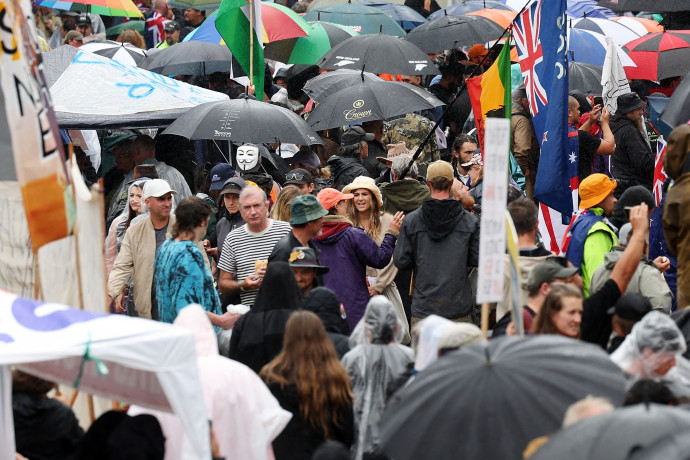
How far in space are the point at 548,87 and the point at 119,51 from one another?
253 inches

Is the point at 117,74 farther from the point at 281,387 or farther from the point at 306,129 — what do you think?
the point at 281,387

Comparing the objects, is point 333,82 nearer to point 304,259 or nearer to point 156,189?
point 156,189

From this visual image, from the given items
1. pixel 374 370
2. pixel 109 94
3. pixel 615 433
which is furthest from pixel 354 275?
pixel 615 433

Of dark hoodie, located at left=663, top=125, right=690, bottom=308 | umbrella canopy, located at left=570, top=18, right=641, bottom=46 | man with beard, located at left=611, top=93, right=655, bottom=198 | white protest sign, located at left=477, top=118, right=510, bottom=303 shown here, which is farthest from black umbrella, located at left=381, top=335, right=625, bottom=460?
umbrella canopy, located at left=570, top=18, right=641, bottom=46

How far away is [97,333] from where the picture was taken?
5.03 meters

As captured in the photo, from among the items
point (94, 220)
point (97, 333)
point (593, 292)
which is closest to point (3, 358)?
point (97, 333)

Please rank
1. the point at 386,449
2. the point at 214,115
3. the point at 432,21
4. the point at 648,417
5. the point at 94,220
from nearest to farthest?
the point at 648,417
the point at 386,449
the point at 94,220
the point at 214,115
the point at 432,21

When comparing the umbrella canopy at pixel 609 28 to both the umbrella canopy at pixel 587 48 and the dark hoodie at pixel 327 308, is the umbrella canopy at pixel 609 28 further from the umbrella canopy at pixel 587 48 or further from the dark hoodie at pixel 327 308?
the dark hoodie at pixel 327 308

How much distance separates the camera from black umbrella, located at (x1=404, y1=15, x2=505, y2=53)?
49.3 feet

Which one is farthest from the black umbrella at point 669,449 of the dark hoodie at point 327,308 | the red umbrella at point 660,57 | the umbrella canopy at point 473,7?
the umbrella canopy at point 473,7

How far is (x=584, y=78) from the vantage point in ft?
45.3

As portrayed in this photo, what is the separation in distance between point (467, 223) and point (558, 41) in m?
2.15

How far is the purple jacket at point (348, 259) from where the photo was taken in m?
8.67

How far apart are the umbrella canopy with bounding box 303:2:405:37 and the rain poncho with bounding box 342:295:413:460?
422 inches
